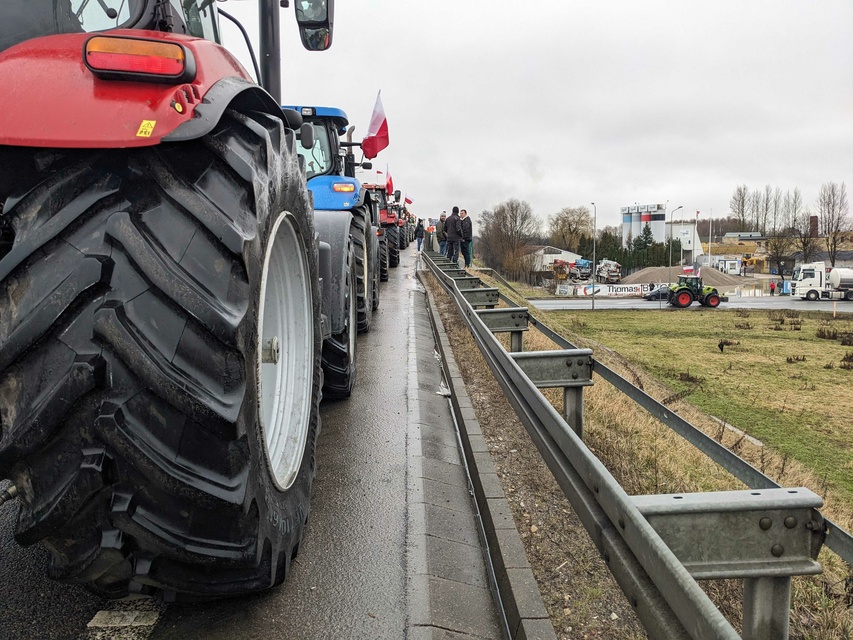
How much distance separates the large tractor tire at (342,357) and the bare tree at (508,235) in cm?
8961

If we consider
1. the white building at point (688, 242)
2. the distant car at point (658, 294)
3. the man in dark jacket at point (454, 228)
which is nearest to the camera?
the man in dark jacket at point (454, 228)

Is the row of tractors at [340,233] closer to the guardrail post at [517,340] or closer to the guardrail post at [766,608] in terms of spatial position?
the guardrail post at [517,340]

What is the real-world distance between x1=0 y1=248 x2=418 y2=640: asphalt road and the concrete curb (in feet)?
1.51

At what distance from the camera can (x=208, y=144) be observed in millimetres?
2201

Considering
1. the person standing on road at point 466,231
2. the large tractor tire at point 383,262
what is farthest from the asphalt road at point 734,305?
the large tractor tire at point 383,262

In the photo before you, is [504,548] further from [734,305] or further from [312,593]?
[734,305]

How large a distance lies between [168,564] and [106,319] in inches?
34.3

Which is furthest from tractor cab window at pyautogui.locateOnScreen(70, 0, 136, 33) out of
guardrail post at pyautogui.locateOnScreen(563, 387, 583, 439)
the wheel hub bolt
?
guardrail post at pyautogui.locateOnScreen(563, 387, 583, 439)

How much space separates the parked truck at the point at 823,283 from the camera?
68.6 m

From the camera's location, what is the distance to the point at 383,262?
63.7ft

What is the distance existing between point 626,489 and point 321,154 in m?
6.77

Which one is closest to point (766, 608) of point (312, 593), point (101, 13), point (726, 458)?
point (726, 458)

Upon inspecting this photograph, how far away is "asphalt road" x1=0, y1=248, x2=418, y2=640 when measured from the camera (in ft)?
8.73

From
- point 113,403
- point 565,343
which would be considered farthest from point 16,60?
point 565,343
